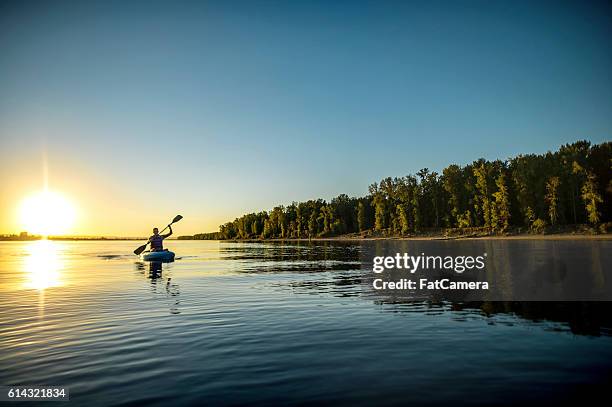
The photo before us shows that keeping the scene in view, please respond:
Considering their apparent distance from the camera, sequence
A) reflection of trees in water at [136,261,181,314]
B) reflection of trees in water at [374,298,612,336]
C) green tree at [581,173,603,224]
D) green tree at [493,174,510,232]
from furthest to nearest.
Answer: green tree at [493,174,510,232] < green tree at [581,173,603,224] < reflection of trees in water at [136,261,181,314] < reflection of trees in water at [374,298,612,336]

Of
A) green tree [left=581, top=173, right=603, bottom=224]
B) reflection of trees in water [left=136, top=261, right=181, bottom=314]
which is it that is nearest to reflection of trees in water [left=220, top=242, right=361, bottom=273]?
reflection of trees in water [left=136, top=261, right=181, bottom=314]

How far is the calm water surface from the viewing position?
32.0ft

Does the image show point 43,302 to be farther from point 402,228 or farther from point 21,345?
point 402,228

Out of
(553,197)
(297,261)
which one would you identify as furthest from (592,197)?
(297,261)

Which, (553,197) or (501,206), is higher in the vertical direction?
(553,197)

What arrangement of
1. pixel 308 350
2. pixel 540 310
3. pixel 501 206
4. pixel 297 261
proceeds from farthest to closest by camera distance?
pixel 501 206 < pixel 297 261 < pixel 540 310 < pixel 308 350

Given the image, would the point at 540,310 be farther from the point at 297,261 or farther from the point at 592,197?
the point at 592,197

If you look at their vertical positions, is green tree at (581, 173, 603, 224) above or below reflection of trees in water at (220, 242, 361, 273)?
above

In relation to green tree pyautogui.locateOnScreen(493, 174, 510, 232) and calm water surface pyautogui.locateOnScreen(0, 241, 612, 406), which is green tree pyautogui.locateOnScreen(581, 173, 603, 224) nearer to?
green tree pyautogui.locateOnScreen(493, 174, 510, 232)

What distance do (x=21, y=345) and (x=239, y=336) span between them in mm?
7617

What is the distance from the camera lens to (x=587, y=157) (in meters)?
116

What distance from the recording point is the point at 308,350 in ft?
43.8

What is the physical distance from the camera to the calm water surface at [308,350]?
32.0 ft

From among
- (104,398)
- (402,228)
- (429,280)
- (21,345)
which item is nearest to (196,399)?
(104,398)
